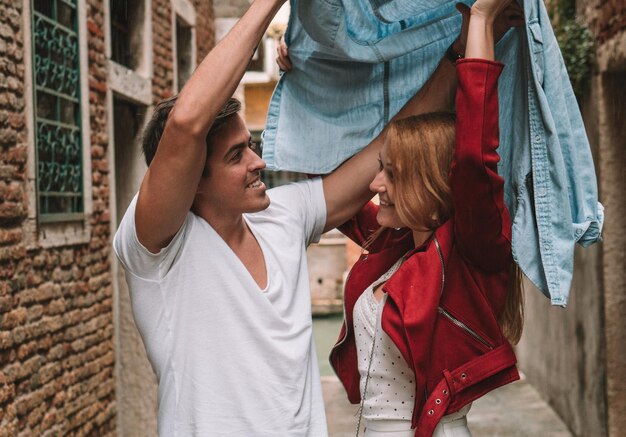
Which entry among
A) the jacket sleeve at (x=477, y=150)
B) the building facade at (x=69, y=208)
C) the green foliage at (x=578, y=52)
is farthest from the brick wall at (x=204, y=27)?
the jacket sleeve at (x=477, y=150)

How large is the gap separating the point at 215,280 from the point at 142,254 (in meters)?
0.20

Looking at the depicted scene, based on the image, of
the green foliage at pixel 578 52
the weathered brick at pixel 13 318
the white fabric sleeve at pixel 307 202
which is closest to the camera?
the white fabric sleeve at pixel 307 202

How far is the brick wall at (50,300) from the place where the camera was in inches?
176

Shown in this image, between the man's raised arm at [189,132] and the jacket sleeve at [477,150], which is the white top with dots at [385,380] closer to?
the jacket sleeve at [477,150]

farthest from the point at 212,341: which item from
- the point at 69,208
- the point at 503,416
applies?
the point at 503,416

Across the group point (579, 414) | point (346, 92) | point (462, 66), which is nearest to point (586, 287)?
point (579, 414)

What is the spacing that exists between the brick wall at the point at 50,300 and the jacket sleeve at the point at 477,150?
2.93 m

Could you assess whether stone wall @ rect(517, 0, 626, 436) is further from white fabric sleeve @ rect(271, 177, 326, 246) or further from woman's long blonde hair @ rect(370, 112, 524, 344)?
woman's long blonde hair @ rect(370, 112, 524, 344)

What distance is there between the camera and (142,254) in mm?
2221

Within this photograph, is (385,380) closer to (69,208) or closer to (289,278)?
(289,278)

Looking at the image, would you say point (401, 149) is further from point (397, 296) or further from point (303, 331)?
point (303, 331)

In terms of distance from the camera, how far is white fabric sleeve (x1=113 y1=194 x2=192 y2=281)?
2223mm

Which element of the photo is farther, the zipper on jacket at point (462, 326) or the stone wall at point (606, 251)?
the stone wall at point (606, 251)

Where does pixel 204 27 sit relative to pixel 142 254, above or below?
above
